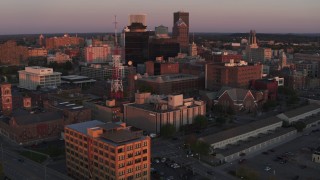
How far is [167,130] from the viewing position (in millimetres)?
58938

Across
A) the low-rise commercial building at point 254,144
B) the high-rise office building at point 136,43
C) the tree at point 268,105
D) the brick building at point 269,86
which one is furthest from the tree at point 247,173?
the high-rise office building at point 136,43

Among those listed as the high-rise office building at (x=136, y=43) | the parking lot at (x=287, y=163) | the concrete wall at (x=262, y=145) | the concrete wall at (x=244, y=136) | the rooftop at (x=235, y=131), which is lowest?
the parking lot at (x=287, y=163)

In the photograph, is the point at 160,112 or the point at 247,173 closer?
the point at 247,173

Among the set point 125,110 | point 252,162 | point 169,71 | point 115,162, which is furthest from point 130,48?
point 115,162

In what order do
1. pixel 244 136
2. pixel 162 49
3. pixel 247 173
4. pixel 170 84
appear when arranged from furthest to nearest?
pixel 162 49 < pixel 170 84 < pixel 244 136 < pixel 247 173

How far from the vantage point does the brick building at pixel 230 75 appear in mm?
91625

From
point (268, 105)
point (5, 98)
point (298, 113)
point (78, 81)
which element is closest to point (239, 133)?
point (298, 113)

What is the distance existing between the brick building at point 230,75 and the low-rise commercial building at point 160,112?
25.9 m

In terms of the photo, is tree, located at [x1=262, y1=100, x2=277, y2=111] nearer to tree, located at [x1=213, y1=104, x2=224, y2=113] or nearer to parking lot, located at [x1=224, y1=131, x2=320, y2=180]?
tree, located at [x1=213, y1=104, x2=224, y2=113]

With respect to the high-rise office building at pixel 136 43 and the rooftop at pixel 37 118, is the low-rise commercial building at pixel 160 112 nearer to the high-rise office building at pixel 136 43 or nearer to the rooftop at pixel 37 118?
the rooftop at pixel 37 118

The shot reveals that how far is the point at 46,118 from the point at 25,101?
11.6 metres

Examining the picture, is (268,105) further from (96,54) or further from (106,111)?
(96,54)

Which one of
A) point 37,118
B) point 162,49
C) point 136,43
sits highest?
point 136,43

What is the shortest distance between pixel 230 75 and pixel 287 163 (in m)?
44.9
